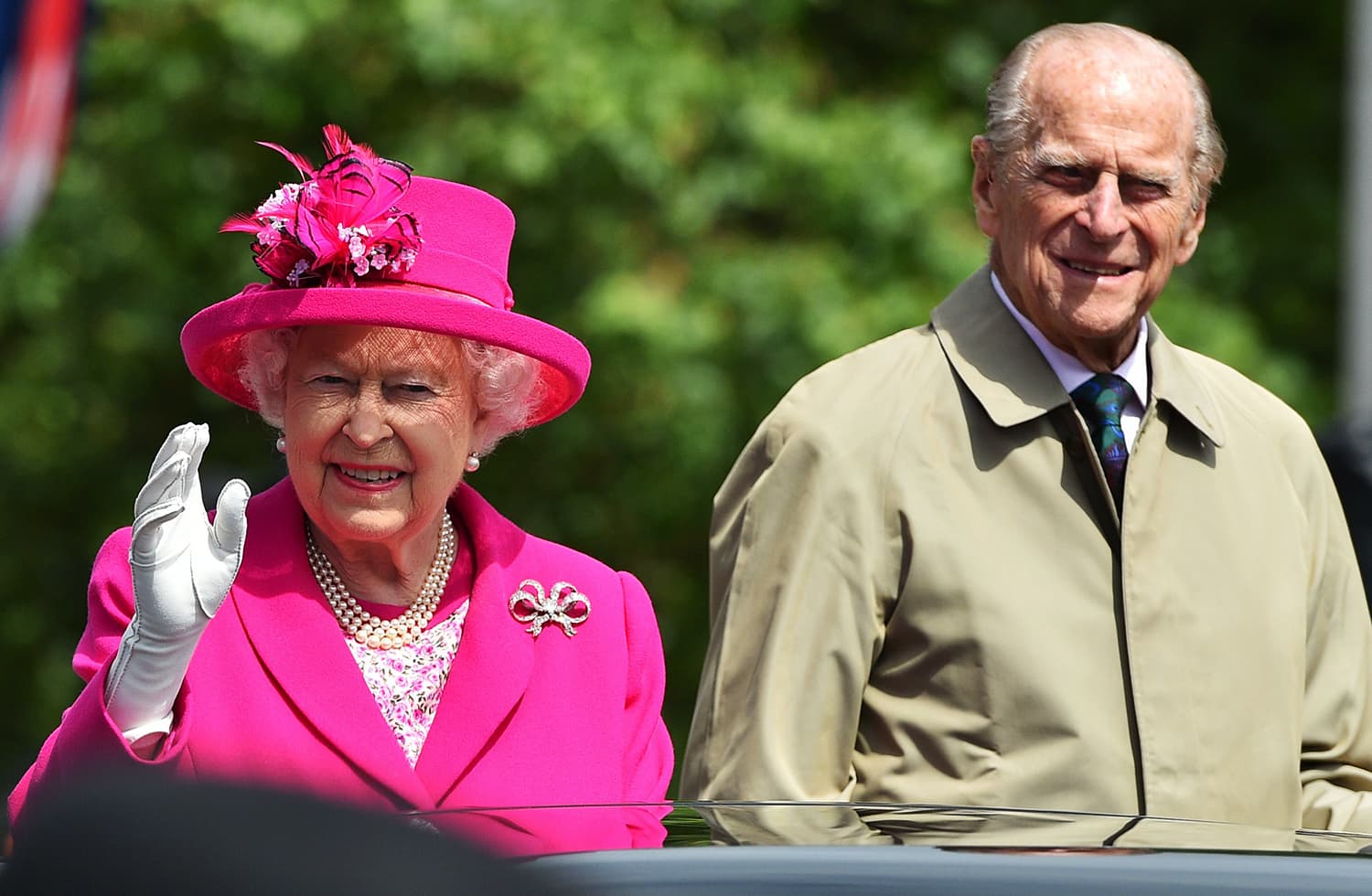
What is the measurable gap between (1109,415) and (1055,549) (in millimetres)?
241

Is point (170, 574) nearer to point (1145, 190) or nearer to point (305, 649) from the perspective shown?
point (305, 649)

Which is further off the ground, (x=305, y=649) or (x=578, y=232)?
(x=578, y=232)

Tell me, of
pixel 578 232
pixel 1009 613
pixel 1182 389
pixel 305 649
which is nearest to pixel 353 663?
pixel 305 649

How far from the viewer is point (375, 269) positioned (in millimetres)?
2689

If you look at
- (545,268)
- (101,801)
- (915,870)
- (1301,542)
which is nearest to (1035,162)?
(1301,542)

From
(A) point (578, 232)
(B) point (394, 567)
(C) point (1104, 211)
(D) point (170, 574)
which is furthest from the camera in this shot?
(A) point (578, 232)

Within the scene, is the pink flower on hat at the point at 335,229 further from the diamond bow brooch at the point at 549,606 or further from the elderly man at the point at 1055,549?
the elderly man at the point at 1055,549

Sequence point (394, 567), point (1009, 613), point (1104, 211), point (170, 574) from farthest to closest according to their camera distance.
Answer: point (1104, 211) < point (1009, 613) < point (394, 567) < point (170, 574)

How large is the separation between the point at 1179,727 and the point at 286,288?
4.22 ft

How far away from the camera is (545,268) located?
7.74 meters

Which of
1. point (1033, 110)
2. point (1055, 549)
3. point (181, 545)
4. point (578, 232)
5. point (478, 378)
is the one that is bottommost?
point (181, 545)

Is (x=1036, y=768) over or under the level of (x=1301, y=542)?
under

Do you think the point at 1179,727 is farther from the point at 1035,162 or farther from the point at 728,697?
the point at 1035,162

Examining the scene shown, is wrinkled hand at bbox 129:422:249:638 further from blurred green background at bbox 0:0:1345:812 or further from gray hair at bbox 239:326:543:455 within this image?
blurred green background at bbox 0:0:1345:812
